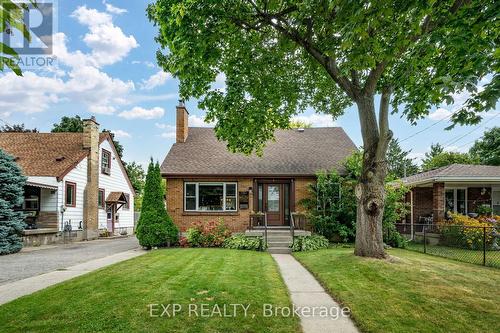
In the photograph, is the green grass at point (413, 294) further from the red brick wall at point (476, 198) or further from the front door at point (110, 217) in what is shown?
the front door at point (110, 217)

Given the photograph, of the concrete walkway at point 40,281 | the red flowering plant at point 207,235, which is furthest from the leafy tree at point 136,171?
the concrete walkway at point 40,281

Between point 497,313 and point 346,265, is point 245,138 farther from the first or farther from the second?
point 497,313

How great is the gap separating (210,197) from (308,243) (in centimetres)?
582

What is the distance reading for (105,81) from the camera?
70.6 ft

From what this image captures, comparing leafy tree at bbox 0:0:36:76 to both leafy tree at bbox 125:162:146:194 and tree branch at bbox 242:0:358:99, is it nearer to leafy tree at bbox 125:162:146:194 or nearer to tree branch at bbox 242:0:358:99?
tree branch at bbox 242:0:358:99

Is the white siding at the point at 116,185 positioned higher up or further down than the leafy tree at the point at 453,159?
further down

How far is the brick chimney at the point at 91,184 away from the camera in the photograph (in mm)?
21459

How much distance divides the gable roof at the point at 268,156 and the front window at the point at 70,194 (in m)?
6.64

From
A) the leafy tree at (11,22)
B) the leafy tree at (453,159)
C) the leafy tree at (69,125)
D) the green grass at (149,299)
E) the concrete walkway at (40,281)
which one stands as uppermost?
the leafy tree at (69,125)

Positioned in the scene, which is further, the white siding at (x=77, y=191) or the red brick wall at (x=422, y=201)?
the red brick wall at (x=422, y=201)

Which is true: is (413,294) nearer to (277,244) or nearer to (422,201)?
(277,244)

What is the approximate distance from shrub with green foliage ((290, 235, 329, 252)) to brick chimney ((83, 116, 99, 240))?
13921mm

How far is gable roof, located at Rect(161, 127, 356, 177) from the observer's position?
17.2 metres

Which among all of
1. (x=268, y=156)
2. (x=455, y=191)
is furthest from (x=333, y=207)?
(x=455, y=191)
